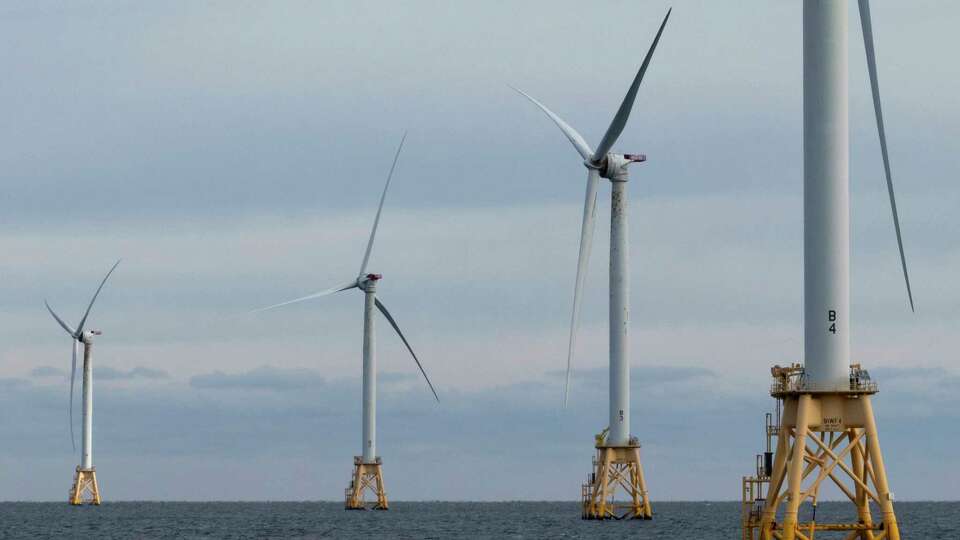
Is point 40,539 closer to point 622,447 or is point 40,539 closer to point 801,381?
point 622,447

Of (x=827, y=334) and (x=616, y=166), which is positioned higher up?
(x=616, y=166)

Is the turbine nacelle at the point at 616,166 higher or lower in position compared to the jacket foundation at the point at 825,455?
higher

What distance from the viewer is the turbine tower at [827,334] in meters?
75.2

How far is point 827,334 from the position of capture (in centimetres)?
7638

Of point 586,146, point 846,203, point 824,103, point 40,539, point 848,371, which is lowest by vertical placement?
point 40,539

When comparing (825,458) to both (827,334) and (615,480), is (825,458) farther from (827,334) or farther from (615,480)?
(615,480)

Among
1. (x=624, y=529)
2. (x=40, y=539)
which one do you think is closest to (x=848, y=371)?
(x=624, y=529)

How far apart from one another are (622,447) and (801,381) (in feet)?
284

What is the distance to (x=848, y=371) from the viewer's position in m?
76.2

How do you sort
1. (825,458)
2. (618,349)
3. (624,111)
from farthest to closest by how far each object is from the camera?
(618,349), (624,111), (825,458)

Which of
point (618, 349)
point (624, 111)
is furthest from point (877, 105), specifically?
point (618, 349)

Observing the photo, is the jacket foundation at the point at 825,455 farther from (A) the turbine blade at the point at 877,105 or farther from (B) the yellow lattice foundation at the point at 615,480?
(B) the yellow lattice foundation at the point at 615,480

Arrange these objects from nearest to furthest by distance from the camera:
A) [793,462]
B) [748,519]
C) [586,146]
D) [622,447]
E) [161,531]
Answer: [793,462]
[748,519]
[586,146]
[622,447]
[161,531]

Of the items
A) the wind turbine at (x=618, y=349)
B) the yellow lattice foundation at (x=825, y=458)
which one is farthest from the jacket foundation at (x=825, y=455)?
the wind turbine at (x=618, y=349)
